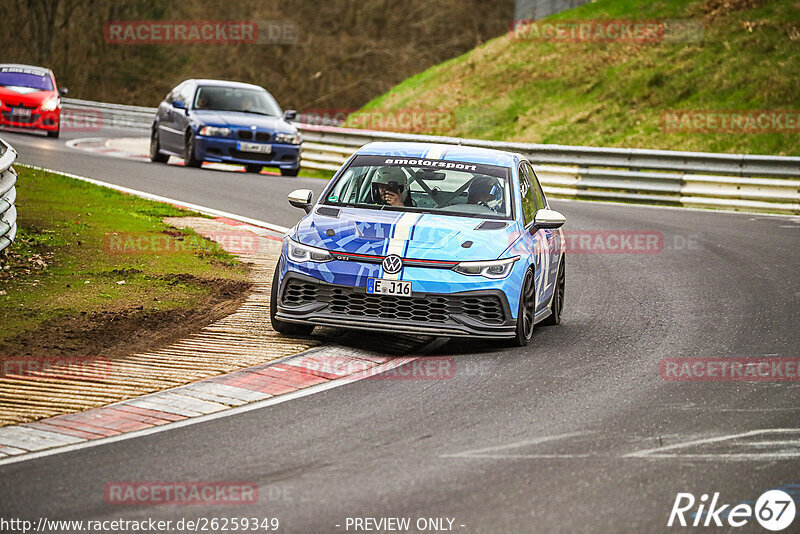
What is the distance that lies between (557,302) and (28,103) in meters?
22.4

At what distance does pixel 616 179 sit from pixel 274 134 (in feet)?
22.0

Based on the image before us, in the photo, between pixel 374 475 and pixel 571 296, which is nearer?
pixel 374 475

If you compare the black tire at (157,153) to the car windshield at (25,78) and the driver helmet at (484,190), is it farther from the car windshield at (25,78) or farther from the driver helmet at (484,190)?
the driver helmet at (484,190)

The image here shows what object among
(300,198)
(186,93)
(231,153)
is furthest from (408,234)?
(186,93)

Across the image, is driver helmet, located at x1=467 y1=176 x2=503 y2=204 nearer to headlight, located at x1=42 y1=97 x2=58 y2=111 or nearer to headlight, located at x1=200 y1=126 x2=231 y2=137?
headlight, located at x1=200 y1=126 x2=231 y2=137

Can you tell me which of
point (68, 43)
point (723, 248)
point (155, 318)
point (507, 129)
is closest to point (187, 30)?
point (68, 43)

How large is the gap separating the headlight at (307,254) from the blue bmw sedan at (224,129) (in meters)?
14.1

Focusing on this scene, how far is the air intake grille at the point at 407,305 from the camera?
9.27 m

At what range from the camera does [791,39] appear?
30609mm

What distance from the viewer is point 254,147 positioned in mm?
23531

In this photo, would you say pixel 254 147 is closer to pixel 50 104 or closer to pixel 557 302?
pixel 50 104

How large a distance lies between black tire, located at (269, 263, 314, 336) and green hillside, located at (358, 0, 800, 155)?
732 inches

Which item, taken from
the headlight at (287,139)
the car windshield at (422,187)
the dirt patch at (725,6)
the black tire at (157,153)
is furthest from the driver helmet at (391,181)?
the dirt patch at (725,6)

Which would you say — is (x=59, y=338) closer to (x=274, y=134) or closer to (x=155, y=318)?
(x=155, y=318)
